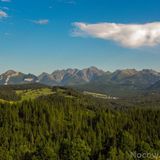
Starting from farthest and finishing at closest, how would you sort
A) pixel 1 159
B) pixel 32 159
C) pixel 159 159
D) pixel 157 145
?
pixel 157 145, pixel 1 159, pixel 32 159, pixel 159 159

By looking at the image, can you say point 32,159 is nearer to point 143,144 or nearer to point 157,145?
point 143,144

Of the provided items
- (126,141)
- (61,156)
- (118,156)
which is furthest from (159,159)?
(126,141)

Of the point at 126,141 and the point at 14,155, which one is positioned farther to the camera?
the point at 126,141

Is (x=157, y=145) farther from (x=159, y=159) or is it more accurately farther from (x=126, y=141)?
(x=159, y=159)

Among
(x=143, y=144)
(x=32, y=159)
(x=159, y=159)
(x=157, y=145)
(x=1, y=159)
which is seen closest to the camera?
(x=159, y=159)

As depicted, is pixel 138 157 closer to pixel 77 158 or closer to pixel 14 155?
pixel 77 158

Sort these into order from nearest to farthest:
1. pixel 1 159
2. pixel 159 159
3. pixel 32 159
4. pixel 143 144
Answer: pixel 159 159 → pixel 32 159 → pixel 1 159 → pixel 143 144

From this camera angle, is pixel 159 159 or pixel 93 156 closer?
pixel 159 159

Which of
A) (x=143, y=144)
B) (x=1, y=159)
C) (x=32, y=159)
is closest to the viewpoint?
(x=32, y=159)

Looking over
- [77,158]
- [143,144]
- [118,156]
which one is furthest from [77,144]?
[143,144]
